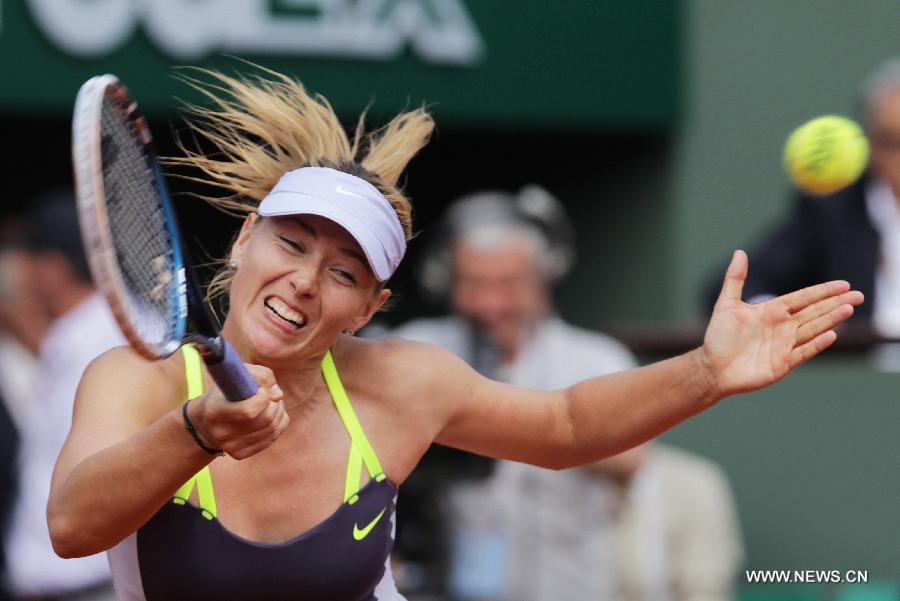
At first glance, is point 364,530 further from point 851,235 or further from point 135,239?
point 851,235

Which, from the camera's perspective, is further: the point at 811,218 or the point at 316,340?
the point at 811,218

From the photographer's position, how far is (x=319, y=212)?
118 inches

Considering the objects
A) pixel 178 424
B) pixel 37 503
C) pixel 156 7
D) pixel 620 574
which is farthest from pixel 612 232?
pixel 178 424

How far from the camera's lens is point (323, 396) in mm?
3217

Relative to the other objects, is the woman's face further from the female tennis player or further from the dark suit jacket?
the dark suit jacket

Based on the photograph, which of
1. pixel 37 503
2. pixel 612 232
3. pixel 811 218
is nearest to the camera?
pixel 37 503

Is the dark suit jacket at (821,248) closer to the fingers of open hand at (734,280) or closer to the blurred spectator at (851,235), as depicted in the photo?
the blurred spectator at (851,235)

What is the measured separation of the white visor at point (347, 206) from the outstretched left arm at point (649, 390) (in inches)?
13.1

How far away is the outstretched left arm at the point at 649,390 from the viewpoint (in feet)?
10.3

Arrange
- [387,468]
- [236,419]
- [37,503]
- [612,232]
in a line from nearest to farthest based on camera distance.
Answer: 1. [236,419]
2. [387,468]
3. [37,503]
4. [612,232]

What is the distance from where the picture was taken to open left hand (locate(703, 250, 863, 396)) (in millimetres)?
3113

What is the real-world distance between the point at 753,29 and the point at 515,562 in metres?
4.27

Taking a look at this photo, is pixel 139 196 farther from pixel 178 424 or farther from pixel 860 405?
pixel 860 405

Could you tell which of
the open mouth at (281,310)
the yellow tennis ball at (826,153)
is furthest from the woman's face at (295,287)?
the yellow tennis ball at (826,153)
